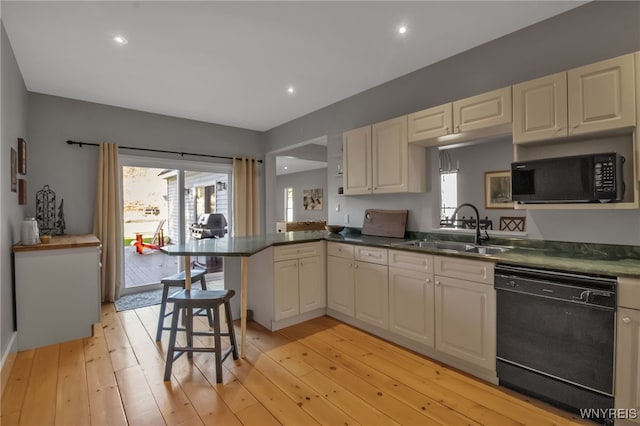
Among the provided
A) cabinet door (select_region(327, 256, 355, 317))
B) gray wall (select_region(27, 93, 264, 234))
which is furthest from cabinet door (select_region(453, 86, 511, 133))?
gray wall (select_region(27, 93, 264, 234))

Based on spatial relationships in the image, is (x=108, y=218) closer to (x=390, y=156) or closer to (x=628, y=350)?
(x=390, y=156)

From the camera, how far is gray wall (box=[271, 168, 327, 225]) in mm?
9812

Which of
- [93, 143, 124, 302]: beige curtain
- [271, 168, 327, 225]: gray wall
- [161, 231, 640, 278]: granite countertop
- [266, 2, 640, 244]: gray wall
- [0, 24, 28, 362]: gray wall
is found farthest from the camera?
[271, 168, 327, 225]: gray wall

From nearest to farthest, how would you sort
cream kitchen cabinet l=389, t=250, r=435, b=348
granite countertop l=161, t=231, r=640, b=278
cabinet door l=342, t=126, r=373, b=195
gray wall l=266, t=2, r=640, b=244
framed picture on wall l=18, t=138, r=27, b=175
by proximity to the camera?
1. granite countertop l=161, t=231, r=640, b=278
2. gray wall l=266, t=2, r=640, b=244
3. cream kitchen cabinet l=389, t=250, r=435, b=348
4. framed picture on wall l=18, t=138, r=27, b=175
5. cabinet door l=342, t=126, r=373, b=195

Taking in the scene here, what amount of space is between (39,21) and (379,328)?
3.89 meters

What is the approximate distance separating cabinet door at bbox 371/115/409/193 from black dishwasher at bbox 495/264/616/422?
137 centimetres

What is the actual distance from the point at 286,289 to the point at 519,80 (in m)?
2.88

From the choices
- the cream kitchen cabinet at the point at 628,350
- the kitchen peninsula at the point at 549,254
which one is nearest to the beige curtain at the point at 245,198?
the kitchen peninsula at the point at 549,254

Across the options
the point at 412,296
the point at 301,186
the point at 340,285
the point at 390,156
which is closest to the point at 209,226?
the point at 340,285

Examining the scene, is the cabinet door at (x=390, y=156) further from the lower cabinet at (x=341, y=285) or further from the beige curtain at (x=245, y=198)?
the beige curtain at (x=245, y=198)

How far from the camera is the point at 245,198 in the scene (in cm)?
547

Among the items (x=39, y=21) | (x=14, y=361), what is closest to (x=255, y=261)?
(x=14, y=361)

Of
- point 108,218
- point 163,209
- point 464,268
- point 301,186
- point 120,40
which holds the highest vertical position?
point 120,40

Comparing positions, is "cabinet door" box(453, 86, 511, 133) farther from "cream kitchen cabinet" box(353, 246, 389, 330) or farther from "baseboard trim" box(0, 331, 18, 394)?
"baseboard trim" box(0, 331, 18, 394)
